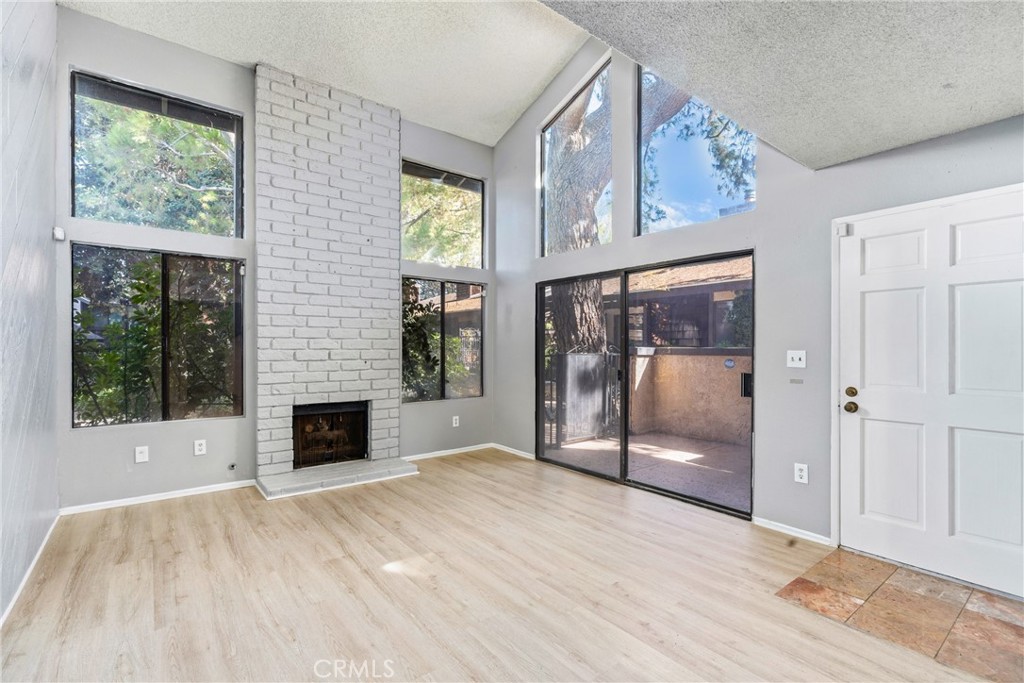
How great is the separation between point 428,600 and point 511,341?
3417mm

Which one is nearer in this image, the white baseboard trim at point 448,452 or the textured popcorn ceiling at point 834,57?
the textured popcorn ceiling at point 834,57

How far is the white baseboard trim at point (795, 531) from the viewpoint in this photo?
2812 millimetres

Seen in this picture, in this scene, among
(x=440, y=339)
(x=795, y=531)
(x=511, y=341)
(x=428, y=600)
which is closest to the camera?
(x=428, y=600)

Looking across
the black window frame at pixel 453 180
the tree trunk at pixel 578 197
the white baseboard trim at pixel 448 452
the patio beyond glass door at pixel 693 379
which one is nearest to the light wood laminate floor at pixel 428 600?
the patio beyond glass door at pixel 693 379

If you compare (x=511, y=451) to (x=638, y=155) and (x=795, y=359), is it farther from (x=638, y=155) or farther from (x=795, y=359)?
(x=638, y=155)

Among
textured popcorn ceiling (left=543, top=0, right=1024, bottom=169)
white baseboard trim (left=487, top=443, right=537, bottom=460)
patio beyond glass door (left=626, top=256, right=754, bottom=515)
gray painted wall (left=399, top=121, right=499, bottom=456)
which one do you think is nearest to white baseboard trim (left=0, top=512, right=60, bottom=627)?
gray painted wall (left=399, top=121, right=499, bottom=456)

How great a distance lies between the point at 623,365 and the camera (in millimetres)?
4117

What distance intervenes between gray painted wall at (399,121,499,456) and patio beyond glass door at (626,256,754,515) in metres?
2.04

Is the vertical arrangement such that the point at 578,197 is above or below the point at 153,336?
above

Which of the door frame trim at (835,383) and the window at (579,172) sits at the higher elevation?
the window at (579,172)

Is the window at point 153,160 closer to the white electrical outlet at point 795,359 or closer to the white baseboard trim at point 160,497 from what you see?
the white baseboard trim at point 160,497

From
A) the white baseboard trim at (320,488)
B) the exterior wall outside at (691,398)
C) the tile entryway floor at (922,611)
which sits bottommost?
the white baseboard trim at (320,488)

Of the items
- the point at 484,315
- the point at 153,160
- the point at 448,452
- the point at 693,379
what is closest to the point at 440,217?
the point at 484,315

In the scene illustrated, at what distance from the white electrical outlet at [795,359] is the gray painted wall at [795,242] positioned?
3cm
